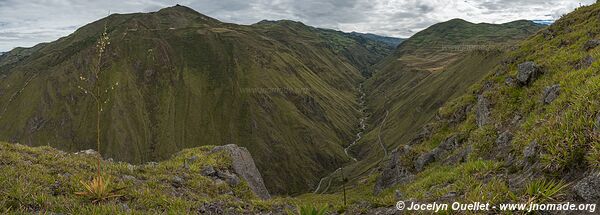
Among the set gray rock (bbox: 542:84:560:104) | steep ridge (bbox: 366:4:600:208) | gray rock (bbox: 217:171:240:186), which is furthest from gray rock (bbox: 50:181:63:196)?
gray rock (bbox: 542:84:560:104)

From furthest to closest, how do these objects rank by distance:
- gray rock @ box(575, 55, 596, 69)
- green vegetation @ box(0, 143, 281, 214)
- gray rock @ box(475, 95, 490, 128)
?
gray rock @ box(475, 95, 490, 128)
gray rock @ box(575, 55, 596, 69)
green vegetation @ box(0, 143, 281, 214)

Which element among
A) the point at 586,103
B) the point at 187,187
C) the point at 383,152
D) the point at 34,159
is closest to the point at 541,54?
the point at 586,103

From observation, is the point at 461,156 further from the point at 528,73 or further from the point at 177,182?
the point at 177,182

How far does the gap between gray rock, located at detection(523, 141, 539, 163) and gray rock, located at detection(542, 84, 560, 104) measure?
583 cm

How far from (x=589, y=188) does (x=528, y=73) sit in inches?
646

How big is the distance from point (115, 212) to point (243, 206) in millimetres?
4650

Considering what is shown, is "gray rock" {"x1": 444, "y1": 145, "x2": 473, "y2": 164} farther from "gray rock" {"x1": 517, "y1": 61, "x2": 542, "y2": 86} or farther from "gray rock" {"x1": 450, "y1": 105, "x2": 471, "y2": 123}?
"gray rock" {"x1": 450, "y1": 105, "x2": 471, "y2": 123}

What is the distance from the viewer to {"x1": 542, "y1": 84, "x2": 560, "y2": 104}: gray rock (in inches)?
567

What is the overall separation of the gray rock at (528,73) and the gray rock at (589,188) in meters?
15.7

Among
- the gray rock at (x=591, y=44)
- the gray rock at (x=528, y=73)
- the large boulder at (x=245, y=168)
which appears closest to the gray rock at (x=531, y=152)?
the gray rock at (x=528, y=73)

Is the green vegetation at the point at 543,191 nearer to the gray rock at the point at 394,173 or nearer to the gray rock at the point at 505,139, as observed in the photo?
the gray rock at the point at 505,139

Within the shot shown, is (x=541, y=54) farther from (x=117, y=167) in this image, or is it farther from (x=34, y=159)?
(x=34, y=159)

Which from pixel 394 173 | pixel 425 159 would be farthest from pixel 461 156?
pixel 394 173

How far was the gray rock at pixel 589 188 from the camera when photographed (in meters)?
7.10
